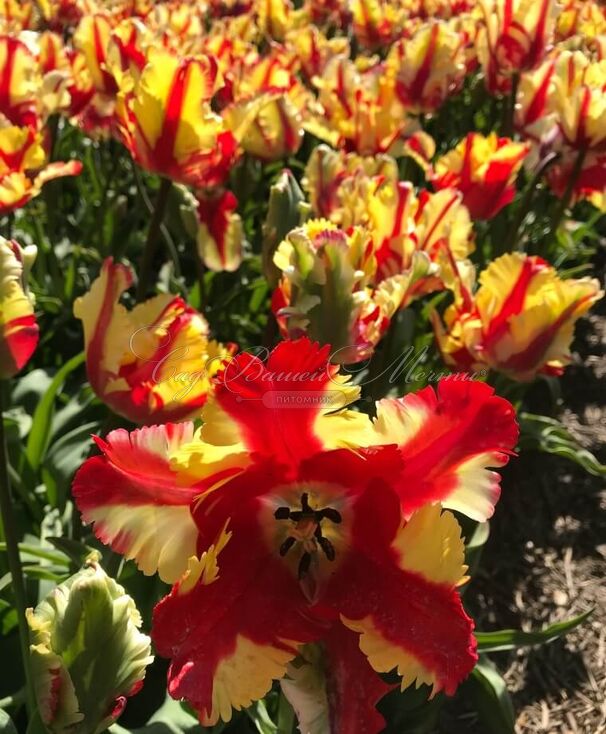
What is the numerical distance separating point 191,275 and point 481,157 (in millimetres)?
1045

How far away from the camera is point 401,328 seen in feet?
5.48

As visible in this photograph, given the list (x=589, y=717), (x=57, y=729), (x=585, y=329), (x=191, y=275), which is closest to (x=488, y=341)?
(x=57, y=729)

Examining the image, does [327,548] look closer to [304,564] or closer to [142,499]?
[304,564]

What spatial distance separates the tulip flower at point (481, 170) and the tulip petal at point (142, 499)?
0.95m

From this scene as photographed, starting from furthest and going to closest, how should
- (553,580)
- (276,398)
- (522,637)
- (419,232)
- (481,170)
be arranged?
(553,580) < (481,170) < (522,637) < (419,232) < (276,398)

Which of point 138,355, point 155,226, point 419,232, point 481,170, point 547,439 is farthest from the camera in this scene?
point 547,439

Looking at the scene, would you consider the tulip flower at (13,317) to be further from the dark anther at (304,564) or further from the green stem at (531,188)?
the green stem at (531,188)

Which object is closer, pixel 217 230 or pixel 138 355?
pixel 138 355

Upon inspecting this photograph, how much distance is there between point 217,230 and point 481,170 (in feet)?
1.59

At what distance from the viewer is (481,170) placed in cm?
139

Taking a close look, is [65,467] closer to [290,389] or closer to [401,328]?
[401,328]

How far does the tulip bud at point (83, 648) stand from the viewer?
23.1 inches

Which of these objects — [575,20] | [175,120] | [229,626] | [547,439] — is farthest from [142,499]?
[575,20]

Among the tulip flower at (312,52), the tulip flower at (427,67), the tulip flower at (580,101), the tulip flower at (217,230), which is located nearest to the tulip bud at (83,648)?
the tulip flower at (217,230)
